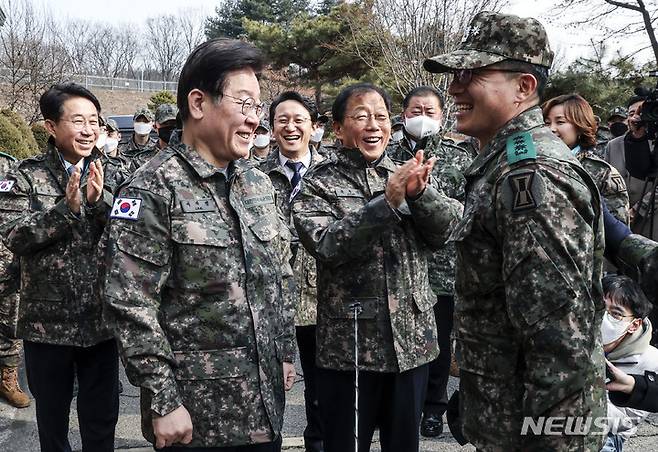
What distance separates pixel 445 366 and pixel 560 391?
8.63ft

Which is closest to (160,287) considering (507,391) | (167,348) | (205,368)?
(167,348)

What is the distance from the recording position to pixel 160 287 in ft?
6.34

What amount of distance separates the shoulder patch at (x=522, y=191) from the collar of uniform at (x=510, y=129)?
0.20m

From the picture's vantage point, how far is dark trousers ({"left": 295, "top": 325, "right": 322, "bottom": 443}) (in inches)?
149

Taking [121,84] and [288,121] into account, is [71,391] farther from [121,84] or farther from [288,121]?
[121,84]

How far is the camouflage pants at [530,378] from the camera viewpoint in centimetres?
166

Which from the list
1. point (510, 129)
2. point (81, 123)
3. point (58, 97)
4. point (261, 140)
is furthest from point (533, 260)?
point (261, 140)

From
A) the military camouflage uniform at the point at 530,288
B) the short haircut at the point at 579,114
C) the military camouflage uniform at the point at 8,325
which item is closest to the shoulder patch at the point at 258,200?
the military camouflage uniform at the point at 530,288

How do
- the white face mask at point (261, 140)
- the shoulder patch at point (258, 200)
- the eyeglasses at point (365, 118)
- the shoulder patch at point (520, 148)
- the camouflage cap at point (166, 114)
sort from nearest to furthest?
the shoulder patch at point (520, 148) → the shoulder patch at point (258, 200) → the eyeglasses at point (365, 118) → the camouflage cap at point (166, 114) → the white face mask at point (261, 140)

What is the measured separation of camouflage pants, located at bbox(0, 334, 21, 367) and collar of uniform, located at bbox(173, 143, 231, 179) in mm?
3345

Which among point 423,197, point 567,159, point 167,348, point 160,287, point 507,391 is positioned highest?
point 567,159

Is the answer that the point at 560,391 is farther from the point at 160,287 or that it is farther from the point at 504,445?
the point at 160,287

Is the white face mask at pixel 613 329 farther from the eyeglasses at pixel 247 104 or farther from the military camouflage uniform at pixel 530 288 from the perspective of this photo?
the eyeglasses at pixel 247 104

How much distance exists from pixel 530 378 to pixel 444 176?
2.91 metres
